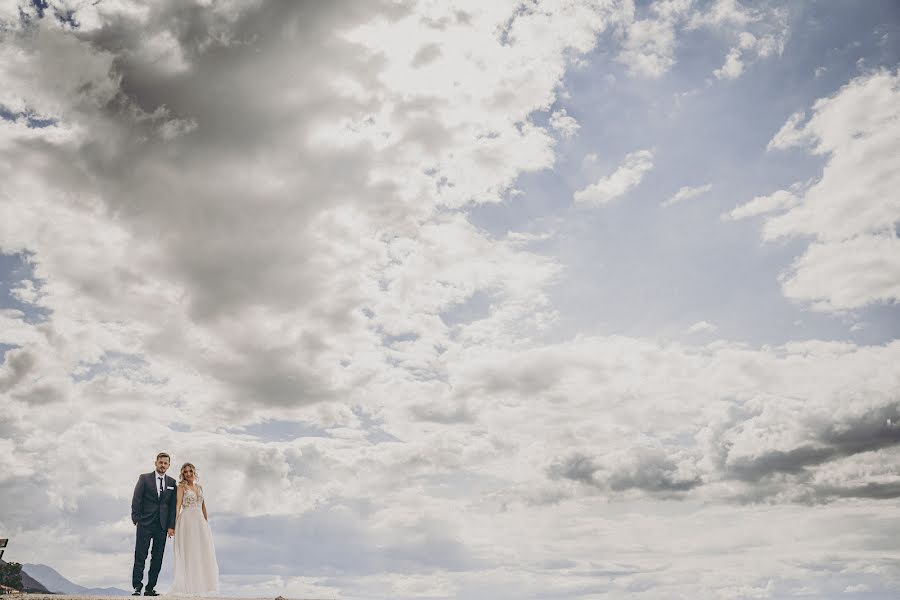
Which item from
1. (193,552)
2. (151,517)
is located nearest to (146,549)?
(151,517)

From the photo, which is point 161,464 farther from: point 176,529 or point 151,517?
point 176,529

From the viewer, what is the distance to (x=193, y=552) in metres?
20.8

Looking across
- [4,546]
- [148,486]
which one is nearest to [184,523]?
[148,486]

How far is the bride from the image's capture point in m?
20.6

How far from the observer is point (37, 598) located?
1339 centimetres

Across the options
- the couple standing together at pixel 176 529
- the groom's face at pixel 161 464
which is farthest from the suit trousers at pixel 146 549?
the groom's face at pixel 161 464

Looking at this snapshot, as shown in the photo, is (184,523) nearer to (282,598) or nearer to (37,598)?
(282,598)

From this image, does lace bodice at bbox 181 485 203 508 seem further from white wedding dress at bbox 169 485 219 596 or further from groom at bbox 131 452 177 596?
groom at bbox 131 452 177 596

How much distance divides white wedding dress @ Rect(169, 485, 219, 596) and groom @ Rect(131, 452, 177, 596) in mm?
531

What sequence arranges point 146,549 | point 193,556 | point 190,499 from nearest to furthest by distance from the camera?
point 146,549, point 193,556, point 190,499

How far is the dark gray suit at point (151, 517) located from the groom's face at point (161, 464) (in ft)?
0.61

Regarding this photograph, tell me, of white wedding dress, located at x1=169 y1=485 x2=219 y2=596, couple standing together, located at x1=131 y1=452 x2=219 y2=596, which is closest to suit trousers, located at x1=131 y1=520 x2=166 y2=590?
couple standing together, located at x1=131 y1=452 x2=219 y2=596

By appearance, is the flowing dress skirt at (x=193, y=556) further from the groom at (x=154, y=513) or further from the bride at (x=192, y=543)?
the groom at (x=154, y=513)

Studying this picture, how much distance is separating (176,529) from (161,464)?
2353 mm
